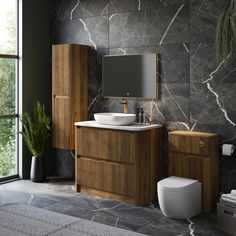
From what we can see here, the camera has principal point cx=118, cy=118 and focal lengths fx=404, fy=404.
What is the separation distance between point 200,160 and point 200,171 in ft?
0.37

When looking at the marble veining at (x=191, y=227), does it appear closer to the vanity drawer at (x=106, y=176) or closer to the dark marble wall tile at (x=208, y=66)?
the vanity drawer at (x=106, y=176)

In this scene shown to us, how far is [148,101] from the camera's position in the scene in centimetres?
477

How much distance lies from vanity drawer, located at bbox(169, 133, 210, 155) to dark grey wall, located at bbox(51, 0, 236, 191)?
0.95ft

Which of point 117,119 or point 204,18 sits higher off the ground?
point 204,18

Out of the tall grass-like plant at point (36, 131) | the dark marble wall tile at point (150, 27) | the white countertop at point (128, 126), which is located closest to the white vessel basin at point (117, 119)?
the white countertop at point (128, 126)

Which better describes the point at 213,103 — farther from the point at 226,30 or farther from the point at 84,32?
the point at 84,32

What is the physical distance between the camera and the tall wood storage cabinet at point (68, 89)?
5.15 metres

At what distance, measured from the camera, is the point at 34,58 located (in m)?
5.50

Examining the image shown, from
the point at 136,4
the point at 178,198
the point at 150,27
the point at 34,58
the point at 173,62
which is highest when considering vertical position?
the point at 136,4

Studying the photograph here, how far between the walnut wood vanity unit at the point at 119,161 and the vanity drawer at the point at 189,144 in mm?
278

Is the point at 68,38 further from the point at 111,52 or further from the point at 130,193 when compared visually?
the point at 130,193

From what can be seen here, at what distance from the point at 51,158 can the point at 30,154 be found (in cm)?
37

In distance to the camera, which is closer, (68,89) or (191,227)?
(191,227)

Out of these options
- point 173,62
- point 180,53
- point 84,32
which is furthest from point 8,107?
point 180,53
